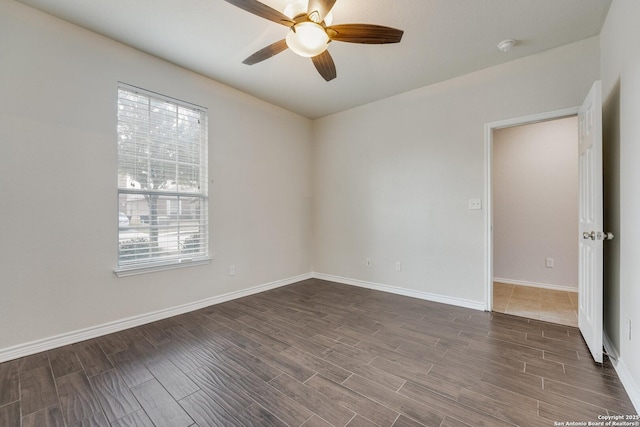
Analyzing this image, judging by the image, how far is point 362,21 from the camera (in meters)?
2.30

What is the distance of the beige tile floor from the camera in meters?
2.90

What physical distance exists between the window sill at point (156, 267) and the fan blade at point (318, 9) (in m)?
2.65

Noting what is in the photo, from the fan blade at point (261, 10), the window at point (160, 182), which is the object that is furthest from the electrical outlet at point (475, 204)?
the window at point (160, 182)

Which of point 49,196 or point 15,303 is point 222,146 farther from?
point 15,303

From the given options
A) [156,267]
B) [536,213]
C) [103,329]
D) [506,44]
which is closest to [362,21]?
[506,44]

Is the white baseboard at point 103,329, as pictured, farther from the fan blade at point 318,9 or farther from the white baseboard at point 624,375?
the white baseboard at point 624,375

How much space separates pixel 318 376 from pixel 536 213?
394 cm

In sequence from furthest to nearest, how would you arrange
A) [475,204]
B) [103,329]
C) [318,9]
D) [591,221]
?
[475,204] < [103,329] < [591,221] < [318,9]

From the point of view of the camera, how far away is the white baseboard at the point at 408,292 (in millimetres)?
3191

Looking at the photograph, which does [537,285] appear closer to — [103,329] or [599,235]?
[599,235]

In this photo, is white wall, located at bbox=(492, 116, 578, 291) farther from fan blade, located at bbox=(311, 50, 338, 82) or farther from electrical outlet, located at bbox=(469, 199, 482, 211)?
fan blade, located at bbox=(311, 50, 338, 82)

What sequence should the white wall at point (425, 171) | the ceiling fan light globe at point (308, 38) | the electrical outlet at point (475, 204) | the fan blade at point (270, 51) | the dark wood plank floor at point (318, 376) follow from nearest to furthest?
the dark wood plank floor at point (318, 376), the ceiling fan light globe at point (308, 38), the fan blade at point (270, 51), the white wall at point (425, 171), the electrical outlet at point (475, 204)

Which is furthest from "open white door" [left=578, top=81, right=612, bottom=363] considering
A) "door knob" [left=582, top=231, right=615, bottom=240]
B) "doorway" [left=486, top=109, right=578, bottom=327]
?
"doorway" [left=486, top=109, right=578, bottom=327]

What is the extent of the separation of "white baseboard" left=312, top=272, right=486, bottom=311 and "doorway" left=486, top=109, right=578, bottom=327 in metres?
0.43
